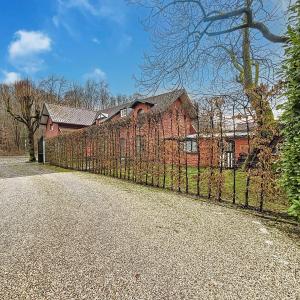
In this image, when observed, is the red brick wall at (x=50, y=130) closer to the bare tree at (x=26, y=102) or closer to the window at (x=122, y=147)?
the bare tree at (x=26, y=102)

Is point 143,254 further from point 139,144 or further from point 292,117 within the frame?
point 139,144

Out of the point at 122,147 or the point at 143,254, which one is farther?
the point at 122,147

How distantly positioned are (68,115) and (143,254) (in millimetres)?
31021

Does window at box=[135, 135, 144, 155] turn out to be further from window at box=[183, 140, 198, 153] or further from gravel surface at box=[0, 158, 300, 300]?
gravel surface at box=[0, 158, 300, 300]

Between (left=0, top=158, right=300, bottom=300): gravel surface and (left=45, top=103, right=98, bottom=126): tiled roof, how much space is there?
88.3ft

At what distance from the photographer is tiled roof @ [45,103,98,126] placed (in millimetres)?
30609

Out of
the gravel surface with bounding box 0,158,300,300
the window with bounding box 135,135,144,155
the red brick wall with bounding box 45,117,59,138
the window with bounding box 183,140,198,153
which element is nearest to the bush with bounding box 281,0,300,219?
the gravel surface with bounding box 0,158,300,300

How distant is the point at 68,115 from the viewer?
3195 cm

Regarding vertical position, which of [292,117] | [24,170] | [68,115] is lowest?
[24,170]

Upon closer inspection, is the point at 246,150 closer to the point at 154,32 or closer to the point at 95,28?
the point at 154,32

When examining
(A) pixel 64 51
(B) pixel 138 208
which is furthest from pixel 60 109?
(B) pixel 138 208

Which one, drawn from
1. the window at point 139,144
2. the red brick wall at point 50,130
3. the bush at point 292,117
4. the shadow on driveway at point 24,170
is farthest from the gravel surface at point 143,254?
the red brick wall at point 50,130

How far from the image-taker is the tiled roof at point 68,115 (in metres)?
30.6

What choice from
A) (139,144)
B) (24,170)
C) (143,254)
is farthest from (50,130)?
(143,254)
